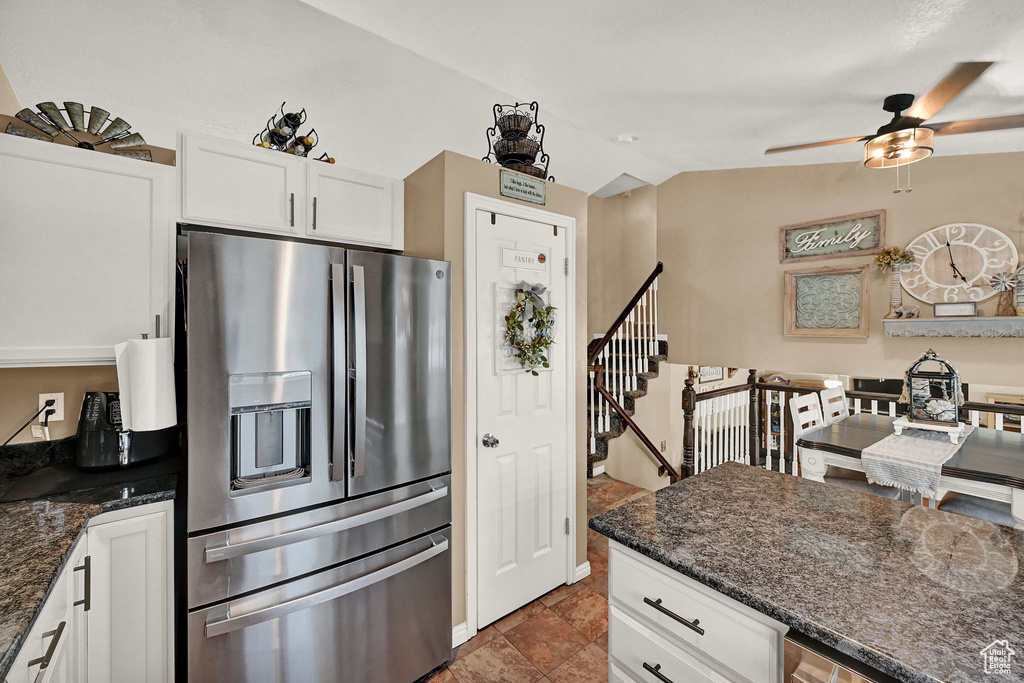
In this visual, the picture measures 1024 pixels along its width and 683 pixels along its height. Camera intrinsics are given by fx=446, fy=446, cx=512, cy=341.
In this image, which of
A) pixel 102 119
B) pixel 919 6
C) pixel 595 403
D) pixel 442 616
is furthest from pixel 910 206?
pixel 102 119

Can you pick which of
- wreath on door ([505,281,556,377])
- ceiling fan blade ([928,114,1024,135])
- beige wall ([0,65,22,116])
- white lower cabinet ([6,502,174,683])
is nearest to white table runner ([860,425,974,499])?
ceiling fan blade ([928,114,1024,135])

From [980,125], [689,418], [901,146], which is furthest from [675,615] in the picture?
[689,418]

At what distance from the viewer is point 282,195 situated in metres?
1.99

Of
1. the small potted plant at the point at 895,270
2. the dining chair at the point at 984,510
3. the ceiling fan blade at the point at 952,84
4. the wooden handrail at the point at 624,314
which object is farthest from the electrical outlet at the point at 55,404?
the small potted plant at the point at 895,270

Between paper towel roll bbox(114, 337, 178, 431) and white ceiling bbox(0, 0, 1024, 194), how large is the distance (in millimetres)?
1418

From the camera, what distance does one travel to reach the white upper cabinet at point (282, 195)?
1.82 m

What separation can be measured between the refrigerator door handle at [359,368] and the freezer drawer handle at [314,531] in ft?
0.59

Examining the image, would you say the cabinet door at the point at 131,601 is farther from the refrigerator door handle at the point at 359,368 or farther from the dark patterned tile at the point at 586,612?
the dark patterned tile at the point at 586,612

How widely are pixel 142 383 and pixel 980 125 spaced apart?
3.89 m

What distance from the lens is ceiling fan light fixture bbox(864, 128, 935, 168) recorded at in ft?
7.59

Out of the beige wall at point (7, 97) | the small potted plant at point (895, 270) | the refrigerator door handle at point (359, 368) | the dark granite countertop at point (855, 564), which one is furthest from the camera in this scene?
the small potted plant at point (895, 270)

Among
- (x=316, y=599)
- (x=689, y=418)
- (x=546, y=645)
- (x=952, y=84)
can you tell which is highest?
(x=952, y=84)

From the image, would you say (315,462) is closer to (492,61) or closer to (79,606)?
(79,606)

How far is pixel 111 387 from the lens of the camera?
1.94 meters
